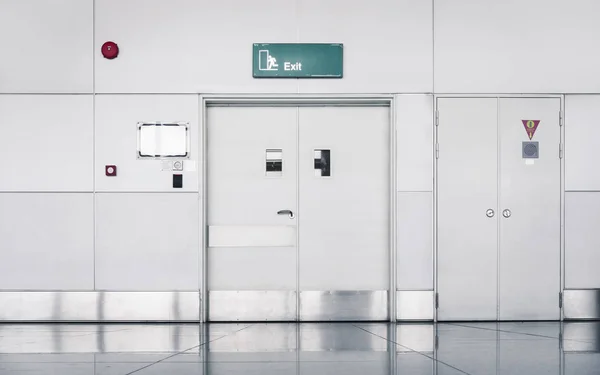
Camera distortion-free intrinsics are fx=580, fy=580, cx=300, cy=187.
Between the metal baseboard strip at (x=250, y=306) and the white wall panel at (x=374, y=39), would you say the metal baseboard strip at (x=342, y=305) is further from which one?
the white wall panel at (x=374, y=39)

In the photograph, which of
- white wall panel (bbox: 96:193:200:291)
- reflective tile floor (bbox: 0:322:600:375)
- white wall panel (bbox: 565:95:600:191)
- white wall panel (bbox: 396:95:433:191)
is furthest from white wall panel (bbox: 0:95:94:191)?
white wall panel (bbox: 565:95:600:191)

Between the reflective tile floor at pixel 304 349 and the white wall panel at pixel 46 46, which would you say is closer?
the reflective tile floor at pixel 304 349

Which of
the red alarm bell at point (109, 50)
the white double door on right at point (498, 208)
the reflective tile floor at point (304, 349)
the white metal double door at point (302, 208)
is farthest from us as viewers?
the white metal double door at point (302, 208)

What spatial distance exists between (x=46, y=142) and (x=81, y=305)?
1903 mm

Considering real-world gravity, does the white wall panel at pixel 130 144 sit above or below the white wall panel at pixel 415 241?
above

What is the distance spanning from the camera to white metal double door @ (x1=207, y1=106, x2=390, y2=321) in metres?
6.80

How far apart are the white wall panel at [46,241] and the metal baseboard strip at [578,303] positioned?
5.48m

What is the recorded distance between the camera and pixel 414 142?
6.68 metres

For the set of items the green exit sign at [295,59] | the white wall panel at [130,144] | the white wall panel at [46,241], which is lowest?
the white wall panel at [46,241]

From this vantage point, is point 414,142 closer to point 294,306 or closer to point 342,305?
point 342,305

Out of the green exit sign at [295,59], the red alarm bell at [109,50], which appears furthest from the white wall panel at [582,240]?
the red alarm bell at [109,50]

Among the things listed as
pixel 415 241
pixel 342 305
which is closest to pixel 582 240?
pixel 415 241

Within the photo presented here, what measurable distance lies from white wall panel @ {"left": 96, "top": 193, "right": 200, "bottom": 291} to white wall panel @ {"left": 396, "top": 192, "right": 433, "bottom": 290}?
2.35 m

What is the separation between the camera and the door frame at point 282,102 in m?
6.64
